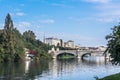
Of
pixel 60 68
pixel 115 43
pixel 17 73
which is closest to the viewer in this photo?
pixel 115 43

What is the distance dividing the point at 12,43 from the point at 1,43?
3861 mm

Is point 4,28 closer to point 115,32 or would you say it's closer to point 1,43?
point 1,43

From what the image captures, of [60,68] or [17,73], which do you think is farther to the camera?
[60,68]

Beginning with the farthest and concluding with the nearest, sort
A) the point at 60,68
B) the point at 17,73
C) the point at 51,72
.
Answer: the point at 60,68 → the point at 51,72 → the point at 17,73

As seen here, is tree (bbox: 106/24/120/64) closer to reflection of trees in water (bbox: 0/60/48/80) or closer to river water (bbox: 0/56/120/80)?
river water (bbox: 0/56/120/80)

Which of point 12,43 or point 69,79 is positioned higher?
point 12,43

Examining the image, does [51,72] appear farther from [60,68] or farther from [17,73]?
[60,68]

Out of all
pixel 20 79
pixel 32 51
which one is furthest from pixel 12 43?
pixel 20 79

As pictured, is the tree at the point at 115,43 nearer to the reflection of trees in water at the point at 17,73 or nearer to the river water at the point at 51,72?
the river water at the point at 51,72

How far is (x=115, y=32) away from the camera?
32688mm

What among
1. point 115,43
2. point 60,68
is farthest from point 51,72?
point 115,43

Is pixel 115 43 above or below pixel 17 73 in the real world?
above

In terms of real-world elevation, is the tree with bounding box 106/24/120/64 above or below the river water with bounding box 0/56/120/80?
above

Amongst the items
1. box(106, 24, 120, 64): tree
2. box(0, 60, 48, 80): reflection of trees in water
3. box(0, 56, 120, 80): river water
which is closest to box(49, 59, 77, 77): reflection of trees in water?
box(0, 56, 120, 80): river water
